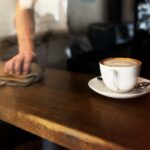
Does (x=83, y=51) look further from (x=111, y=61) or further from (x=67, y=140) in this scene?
(x=67, y=140)

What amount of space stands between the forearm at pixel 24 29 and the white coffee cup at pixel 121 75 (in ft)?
1.19

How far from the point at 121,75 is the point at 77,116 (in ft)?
0.42

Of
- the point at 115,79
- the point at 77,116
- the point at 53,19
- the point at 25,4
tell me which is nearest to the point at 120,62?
the point at 115,79

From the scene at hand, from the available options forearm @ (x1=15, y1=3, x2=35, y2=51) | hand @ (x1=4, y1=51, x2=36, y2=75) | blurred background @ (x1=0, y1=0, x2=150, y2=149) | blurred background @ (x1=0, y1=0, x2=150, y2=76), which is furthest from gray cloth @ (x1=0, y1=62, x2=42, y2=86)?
blurred background @ (x1=0, y1=0, x2=150, y2=76)

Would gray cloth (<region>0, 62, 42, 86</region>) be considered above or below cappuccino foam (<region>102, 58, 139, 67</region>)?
below

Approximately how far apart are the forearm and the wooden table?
0.23 m

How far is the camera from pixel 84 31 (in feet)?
3.96

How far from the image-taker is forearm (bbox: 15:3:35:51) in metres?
0.95

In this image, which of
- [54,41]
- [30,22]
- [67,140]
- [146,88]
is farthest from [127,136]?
[54,41]

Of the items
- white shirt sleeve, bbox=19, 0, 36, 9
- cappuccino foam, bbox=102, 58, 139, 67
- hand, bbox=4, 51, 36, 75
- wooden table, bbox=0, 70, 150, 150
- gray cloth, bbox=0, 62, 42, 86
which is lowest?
wooden table, bbox=0, 70, 150, 150

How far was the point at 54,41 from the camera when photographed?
1484mm

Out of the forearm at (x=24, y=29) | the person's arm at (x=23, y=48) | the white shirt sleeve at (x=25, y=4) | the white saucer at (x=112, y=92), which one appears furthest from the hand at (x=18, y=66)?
the white shirt sleeve at (x=25, y=4)

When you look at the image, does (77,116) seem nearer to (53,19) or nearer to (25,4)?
(25,4)

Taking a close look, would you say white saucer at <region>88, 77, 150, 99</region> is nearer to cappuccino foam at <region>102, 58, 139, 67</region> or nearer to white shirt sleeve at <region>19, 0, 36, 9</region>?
cappuccino foam at <region>102, 58, 139, 67</region>
